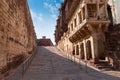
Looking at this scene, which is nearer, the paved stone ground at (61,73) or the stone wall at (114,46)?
the paved stone ground at (61,73)

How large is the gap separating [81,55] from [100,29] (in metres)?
4.19

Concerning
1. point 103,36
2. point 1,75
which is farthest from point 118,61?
point 1,75

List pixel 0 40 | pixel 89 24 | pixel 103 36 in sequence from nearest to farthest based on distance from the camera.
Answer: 1. pixel 0 40
2. pixel 89 24
3. pixel 103 36

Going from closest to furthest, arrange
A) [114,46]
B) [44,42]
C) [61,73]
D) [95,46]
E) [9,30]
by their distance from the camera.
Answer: [9,30] → [61,73] → [114,46] → [95,46] → [44,42]

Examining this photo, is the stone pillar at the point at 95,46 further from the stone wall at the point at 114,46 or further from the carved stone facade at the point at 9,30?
the carved stone facade at the point at 9,30

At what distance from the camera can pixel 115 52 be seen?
12156 millimetres

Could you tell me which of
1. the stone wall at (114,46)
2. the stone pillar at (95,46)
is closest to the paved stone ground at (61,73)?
the stone pillar at (95,46)

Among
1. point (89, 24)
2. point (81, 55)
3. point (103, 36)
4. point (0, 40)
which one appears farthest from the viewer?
point (81, 55)

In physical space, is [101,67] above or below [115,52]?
below

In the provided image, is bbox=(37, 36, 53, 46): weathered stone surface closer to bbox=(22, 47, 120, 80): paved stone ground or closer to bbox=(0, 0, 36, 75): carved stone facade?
bbox=(22, 47, 120, 80): paved stone ground

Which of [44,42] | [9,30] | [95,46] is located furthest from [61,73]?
[44,42]

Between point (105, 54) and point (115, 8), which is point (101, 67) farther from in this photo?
point (115, 8)

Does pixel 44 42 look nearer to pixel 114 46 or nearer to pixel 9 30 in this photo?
pixel 114 46

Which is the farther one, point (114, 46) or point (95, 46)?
point (95, 46)
